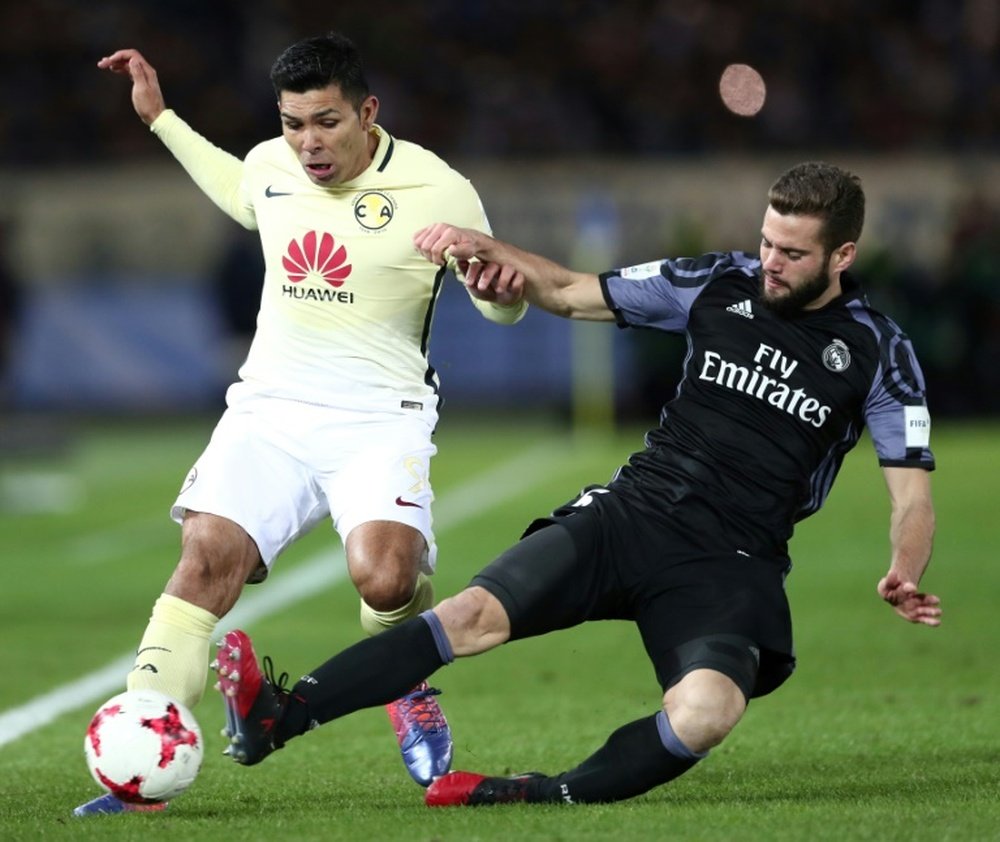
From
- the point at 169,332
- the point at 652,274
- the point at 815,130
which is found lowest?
the point at 169,332

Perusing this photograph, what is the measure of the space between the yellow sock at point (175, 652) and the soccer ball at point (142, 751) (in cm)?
28

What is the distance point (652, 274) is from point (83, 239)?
2224 centimetres

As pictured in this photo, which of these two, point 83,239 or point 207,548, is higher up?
point 207,548

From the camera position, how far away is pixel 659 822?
514cm

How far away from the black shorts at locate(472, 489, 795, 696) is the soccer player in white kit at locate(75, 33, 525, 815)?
563 millimetres

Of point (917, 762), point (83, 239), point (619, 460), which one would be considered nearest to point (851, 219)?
point (917, 762)

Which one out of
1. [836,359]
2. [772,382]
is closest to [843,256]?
[836,359]

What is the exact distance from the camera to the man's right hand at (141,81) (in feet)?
22.2

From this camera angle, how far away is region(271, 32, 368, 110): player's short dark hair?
6152mm

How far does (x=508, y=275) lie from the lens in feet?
19.2

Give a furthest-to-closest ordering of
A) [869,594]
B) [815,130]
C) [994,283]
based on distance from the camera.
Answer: [815,130] → [994,283] → [869,594]

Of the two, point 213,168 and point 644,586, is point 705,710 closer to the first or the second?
point 644,586

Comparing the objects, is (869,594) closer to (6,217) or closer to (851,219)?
(851,219)

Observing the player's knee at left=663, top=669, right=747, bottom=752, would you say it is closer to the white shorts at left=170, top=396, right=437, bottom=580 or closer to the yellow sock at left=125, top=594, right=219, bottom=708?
the white shorts at left=170, top=396, right=437, bottom=580
